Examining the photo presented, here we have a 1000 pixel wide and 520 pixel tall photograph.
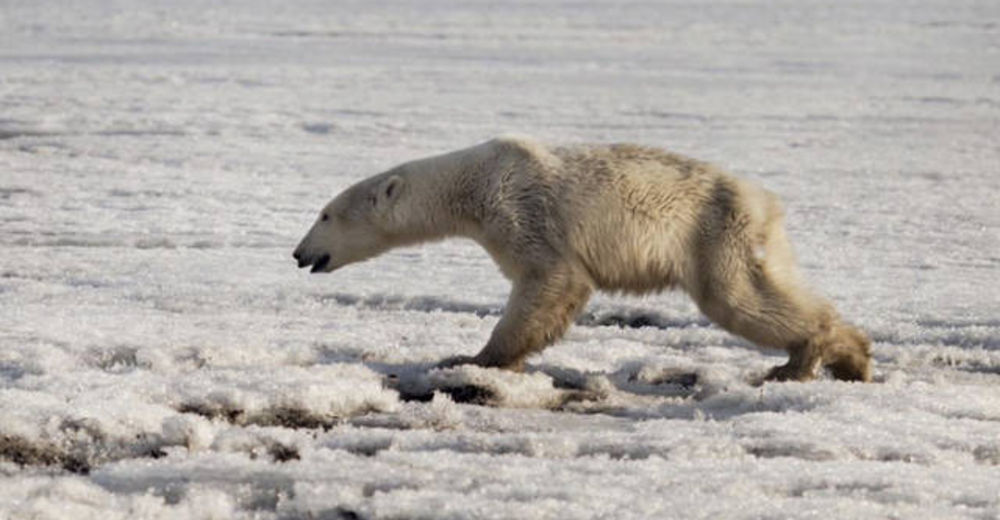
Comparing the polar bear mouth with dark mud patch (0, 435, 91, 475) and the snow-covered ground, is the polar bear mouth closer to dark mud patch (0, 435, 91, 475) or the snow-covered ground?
the snow-covered ground

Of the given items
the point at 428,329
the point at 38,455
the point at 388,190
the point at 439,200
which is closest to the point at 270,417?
the point at 38,455

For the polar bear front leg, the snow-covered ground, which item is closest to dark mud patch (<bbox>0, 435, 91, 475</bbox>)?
the snow-covered ground

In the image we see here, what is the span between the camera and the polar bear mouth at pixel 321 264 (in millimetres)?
5703

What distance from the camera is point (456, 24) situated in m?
26.8

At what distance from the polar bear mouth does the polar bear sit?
0.73m

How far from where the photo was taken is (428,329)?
19.3 ft

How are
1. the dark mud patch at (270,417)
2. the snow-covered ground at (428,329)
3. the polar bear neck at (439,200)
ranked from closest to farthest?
the snow-covered ground at (428,329) < the dark mud patch at (270,417) < the polar bear neck at (439,200)

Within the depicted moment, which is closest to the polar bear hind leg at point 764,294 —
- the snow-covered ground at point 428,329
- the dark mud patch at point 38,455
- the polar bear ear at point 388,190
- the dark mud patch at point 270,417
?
the snow-covered ground at point 428,329

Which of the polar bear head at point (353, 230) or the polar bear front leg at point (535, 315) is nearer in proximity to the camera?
the polar bear front leg at point (535, 315)

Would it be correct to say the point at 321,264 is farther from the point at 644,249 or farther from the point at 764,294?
the point at 764,294

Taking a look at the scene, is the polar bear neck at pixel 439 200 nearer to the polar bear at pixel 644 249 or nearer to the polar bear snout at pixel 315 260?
the polar bear at pixel 644 249

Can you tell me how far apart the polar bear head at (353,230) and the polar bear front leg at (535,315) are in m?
0.77

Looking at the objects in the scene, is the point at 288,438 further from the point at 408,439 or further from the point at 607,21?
the point at 607,21

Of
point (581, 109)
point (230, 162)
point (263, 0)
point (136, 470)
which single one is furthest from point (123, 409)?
point (263, 0)
